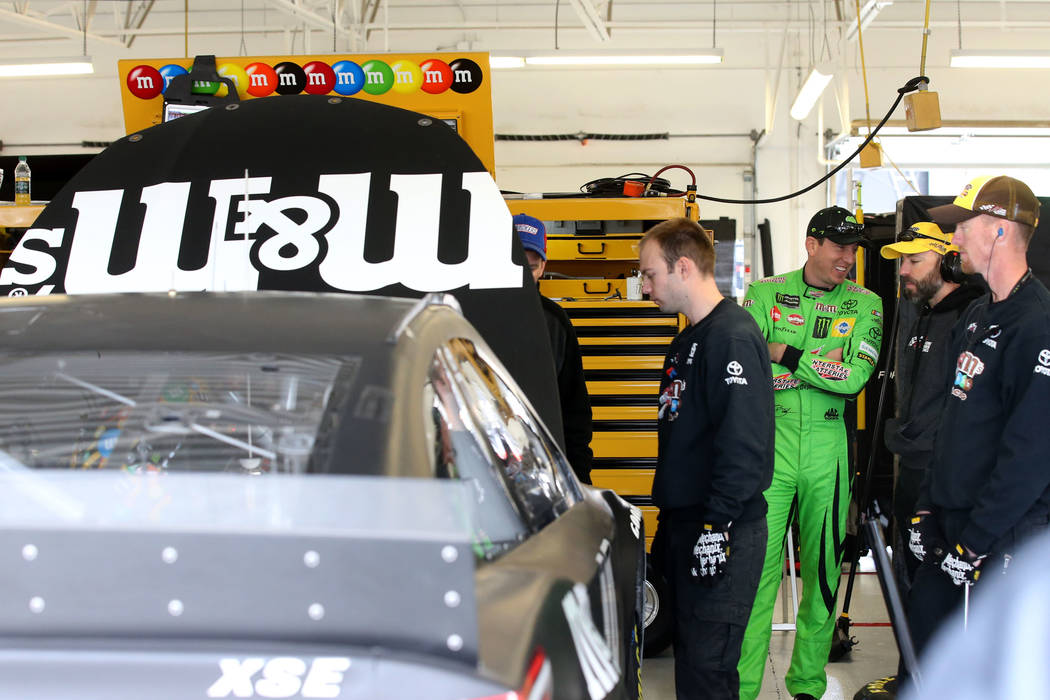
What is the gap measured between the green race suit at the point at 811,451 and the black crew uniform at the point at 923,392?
0.24m

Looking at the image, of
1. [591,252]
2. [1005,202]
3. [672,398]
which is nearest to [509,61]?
[591,252]

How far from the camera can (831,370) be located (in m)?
3.69

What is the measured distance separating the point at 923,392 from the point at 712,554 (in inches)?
67.4

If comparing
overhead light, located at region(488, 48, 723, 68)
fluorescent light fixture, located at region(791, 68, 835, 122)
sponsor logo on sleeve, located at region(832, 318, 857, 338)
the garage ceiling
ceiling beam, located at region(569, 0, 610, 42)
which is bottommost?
sponsor logo on sleeve, located at region(832, 318, 857, 338)

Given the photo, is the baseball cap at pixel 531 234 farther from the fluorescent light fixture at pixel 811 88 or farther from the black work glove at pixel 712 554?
the fluorescent light fixture at pixel 811 88

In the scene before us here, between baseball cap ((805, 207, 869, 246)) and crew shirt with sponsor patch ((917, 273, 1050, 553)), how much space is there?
109cm

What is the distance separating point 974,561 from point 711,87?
1268 cm

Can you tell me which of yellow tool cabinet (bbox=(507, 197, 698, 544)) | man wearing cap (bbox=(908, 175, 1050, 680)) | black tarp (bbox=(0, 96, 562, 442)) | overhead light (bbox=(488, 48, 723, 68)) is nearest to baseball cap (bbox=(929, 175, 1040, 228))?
man wearing cap (bbox=(908, 175, 1050, 680))

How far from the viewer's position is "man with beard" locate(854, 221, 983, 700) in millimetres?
3879

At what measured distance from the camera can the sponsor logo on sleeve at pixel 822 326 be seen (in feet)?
12.7

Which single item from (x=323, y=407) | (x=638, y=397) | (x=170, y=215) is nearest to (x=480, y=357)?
(x=323, y=407)

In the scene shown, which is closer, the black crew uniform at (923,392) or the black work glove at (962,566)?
the black work glove at (962,566)

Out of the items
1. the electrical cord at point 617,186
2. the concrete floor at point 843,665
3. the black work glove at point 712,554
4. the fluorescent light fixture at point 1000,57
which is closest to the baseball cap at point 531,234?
the electrical cord at point 617,186

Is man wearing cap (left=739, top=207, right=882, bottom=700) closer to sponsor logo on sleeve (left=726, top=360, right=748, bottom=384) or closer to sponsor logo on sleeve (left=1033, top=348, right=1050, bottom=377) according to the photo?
sponsor logo on sleeve (left=726, top=360, right=748, bottom=384)
